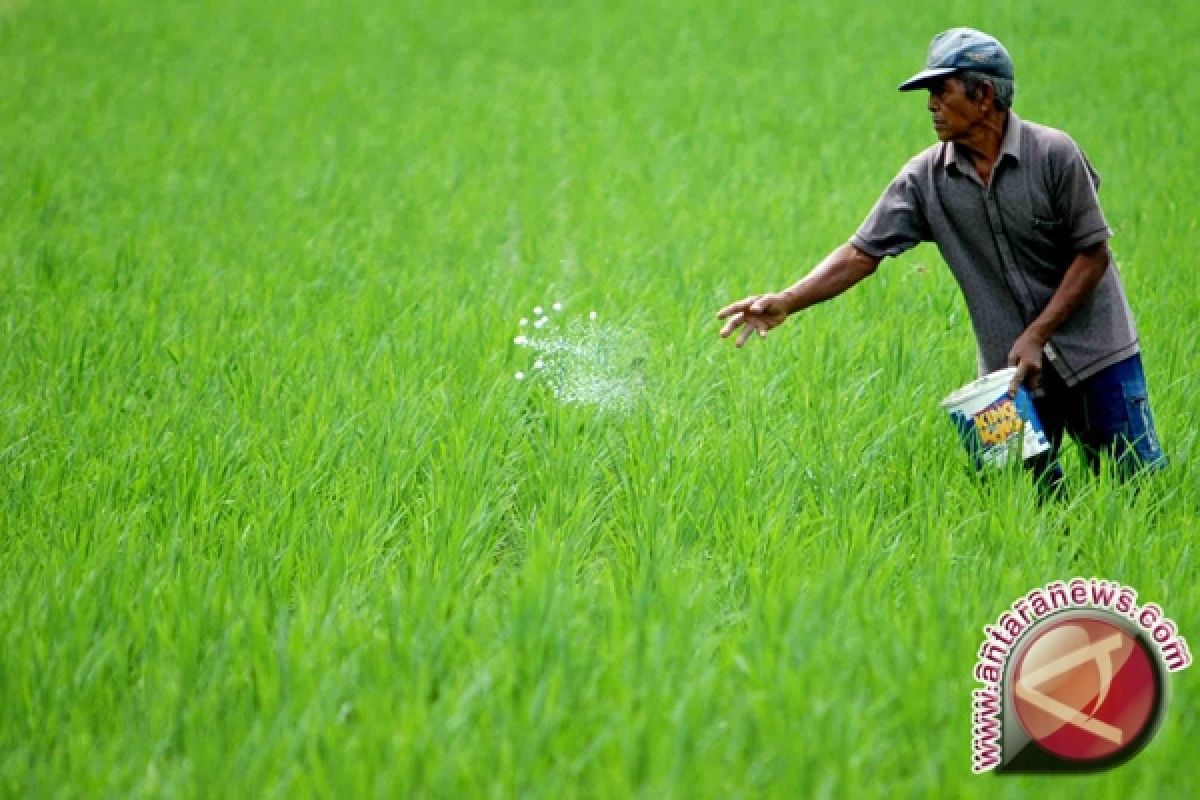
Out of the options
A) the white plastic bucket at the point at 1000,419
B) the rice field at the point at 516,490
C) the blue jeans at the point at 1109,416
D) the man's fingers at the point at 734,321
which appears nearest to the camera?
the rice field at the point at 516,490

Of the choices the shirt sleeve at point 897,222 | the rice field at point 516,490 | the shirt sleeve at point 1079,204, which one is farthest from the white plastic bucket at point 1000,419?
the shirt sleeve at point 897,222

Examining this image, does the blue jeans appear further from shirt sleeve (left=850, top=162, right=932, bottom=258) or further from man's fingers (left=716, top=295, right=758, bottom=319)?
man's fingers (left=716, top=295, right=758, bottom=319)

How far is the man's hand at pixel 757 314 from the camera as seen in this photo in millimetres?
2930

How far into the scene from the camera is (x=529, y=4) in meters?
16.4

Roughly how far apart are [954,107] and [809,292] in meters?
0.54

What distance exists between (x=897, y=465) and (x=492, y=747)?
1639mm


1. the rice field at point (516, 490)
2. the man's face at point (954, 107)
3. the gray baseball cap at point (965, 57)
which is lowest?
the rice field at point (516, 490)

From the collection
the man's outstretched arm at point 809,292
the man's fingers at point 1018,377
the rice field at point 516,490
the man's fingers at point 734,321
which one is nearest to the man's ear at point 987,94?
the man's outstretched arm at point 809,292

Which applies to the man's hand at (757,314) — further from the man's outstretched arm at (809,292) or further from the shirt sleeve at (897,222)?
the shirt sleeve at (897,222)

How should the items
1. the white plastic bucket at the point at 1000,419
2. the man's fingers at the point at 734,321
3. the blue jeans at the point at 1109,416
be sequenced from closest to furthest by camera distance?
the white plastic bucket at the point at 1000,419 < the blue jeans at the point at 1109,416 < the man's fingers at the point at 734,321

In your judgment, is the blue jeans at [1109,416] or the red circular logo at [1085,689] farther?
the blue jeans at [1109,416]

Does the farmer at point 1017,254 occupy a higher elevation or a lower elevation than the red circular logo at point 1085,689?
higher

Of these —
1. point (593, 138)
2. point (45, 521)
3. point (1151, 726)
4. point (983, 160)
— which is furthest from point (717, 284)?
point (593, 138)

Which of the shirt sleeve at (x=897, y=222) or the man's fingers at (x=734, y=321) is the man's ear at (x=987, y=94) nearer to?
the shirt sleeve at (x=897, y=222)
